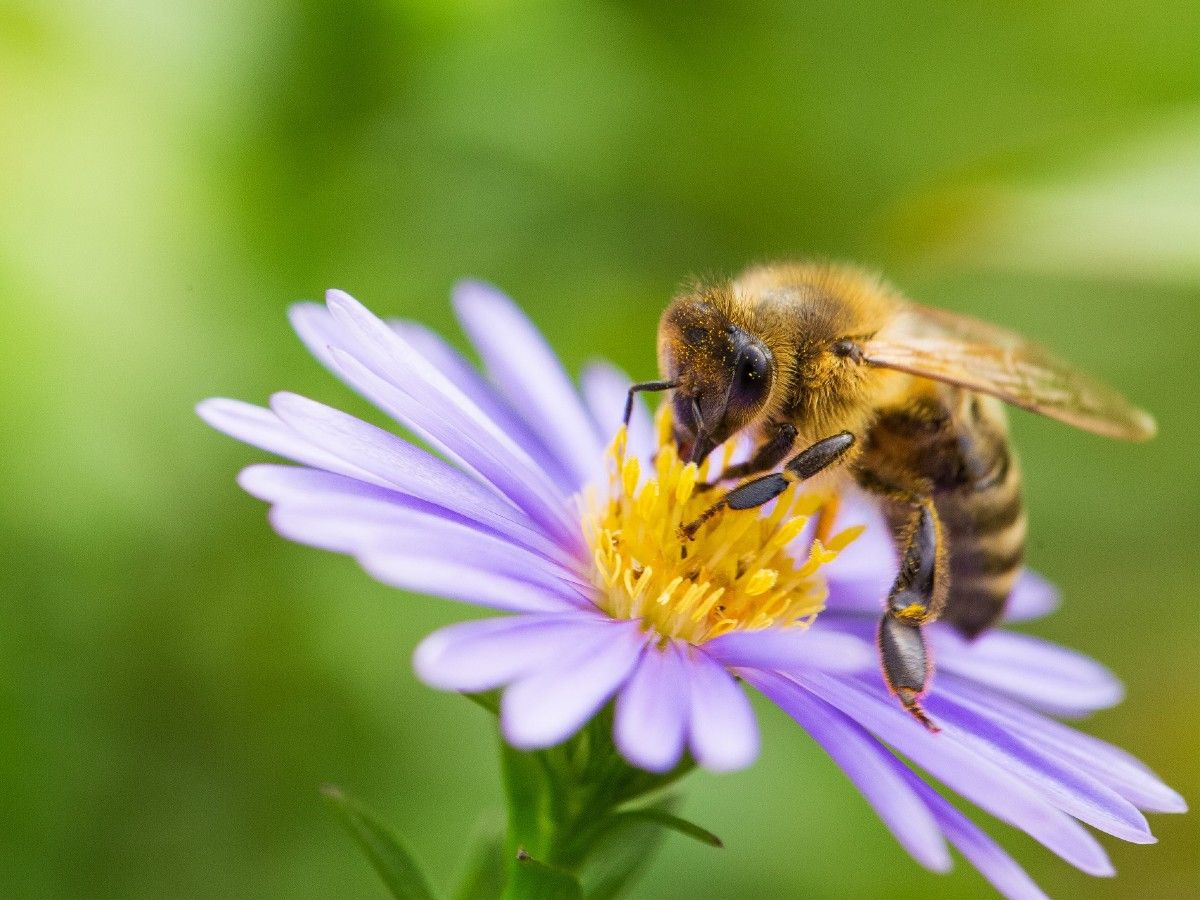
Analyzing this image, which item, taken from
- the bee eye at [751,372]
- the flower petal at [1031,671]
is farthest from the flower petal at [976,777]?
the flower petal at [1031,671]

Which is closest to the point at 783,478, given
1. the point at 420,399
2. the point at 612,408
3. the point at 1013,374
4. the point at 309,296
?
the point at 1013,374

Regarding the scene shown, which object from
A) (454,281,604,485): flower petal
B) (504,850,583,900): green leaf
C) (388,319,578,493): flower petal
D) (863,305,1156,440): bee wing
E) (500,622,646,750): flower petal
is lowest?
(504,850,583,900): green leaf

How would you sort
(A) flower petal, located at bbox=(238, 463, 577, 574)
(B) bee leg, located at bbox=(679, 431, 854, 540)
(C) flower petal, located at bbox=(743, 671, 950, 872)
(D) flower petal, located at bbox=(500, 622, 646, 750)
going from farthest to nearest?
(B) bee leg, located at bbox=(679, 431, 854, 540)
(A) flower petal, located at bbox=(238, 463, 577, 574)
(C) flower petal, located at bbox=(743, 671, 950, 872)
(D) flower petal, located at bbox=(500, 622, 646, 750)

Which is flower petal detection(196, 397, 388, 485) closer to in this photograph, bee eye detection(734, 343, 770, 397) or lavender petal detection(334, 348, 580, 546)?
lavender petal detection(334, 348, 580, 546)

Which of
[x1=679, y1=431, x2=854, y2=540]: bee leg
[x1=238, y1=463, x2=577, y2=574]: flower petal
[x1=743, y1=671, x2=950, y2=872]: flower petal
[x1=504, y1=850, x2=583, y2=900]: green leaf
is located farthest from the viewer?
[x1=679, y1=431, x2=854, y2=540]: bee leg

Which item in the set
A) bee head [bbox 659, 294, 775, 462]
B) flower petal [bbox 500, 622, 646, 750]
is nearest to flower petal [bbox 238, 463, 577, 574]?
flower petal [bbox 500, 622, 646, 750]

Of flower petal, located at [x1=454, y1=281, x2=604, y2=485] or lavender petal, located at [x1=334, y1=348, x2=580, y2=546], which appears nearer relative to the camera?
lavender petal, located at [x1=334, y1=348, x2=580, y2=546]

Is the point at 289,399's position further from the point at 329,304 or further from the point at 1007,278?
the point at 1007,278
